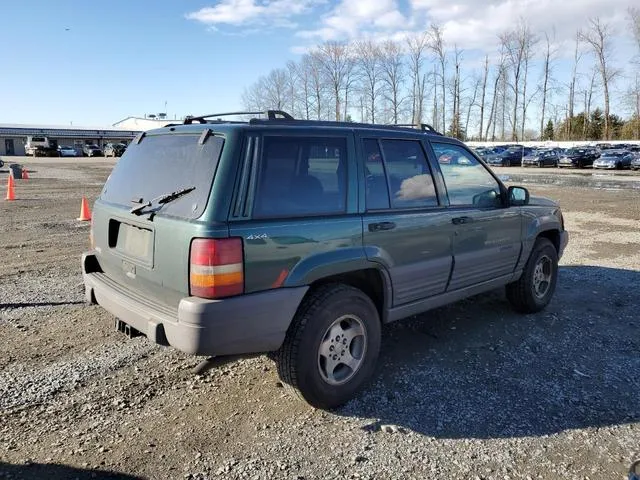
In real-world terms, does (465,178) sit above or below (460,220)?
above

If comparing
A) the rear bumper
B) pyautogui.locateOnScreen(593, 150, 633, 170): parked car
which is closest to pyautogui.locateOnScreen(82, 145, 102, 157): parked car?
pyautogui.locateOnScreen(593, 150, 633, 170): parked car

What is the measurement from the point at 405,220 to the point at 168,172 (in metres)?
1.76

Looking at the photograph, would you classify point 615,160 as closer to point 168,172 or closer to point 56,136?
point 168,172

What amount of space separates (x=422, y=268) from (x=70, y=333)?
3.27m

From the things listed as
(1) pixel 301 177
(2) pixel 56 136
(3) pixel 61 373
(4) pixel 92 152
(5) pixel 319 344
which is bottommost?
(3) pixel 61 373

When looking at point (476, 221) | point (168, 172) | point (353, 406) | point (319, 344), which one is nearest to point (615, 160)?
point (476, 221)

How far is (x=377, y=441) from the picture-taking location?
10.4 ft

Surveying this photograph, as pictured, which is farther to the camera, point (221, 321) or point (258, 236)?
point (258, 236)

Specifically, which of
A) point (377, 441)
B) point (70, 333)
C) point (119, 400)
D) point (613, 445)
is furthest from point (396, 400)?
point (70, 333)

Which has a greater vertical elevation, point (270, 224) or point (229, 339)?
point (270, 224)

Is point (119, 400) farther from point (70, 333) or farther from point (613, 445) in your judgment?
point (613, 445)

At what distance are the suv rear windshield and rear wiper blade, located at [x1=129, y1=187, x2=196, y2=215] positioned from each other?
0.03m

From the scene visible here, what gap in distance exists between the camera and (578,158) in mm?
45500

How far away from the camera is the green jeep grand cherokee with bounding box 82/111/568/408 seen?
9.80 feet
